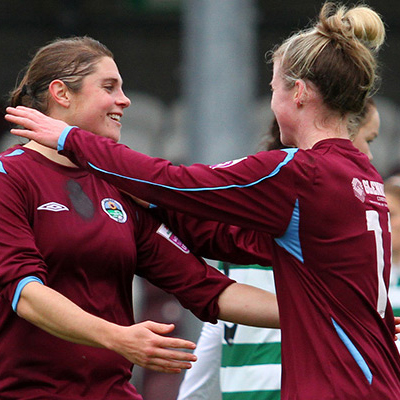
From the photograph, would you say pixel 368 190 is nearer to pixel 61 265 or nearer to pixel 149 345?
pixel 149 345

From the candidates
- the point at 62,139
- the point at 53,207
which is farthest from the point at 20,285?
the point at 62,139

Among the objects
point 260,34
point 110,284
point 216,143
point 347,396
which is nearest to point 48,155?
point 110,284

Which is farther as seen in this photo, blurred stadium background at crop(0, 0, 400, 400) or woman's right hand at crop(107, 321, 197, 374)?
blurred stadium background at crop(0, 0, 400, 400)

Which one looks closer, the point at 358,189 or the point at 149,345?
→ the point at 149,345

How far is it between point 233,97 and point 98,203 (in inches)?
115

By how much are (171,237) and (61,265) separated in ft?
1.55

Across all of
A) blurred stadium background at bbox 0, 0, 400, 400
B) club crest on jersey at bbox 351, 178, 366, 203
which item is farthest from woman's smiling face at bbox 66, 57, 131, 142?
blurred stadium background at bbox 0, 0, 400, 400

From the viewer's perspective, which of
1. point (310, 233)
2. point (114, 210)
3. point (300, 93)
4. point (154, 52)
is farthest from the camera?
point (154, 52)

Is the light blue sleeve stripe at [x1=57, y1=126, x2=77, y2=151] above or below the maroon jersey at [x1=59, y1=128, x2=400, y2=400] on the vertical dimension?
above

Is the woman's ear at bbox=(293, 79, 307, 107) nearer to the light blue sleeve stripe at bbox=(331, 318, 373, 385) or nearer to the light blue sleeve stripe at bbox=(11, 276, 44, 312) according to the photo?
the light blue sleeve stripe at bbox=(331, 318, 373, 385)

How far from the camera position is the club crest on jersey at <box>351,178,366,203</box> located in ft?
8.59

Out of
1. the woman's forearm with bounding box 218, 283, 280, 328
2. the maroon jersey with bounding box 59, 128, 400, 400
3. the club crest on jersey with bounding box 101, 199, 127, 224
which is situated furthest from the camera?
the woman's forearm with bounding box 218, 283, 280, 328

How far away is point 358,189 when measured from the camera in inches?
103

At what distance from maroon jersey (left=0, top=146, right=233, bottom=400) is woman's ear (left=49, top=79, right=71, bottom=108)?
7.6 inches
